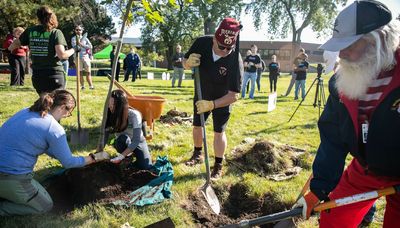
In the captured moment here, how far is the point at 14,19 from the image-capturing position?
14.7 meters

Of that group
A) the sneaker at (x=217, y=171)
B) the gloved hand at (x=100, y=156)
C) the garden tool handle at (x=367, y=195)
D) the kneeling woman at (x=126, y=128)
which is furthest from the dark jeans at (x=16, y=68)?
the garden tool handle at (x=367, y=195)

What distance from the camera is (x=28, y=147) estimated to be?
291 centimetres

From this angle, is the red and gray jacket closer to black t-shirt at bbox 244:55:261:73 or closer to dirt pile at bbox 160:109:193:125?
dirt pile at bbox 160:109:193:125

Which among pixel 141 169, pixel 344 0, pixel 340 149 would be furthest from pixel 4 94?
pixel 344 0

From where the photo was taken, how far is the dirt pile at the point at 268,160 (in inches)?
176

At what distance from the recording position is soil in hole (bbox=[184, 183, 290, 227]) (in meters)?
3.44

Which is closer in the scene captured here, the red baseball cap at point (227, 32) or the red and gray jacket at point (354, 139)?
the red and gray jacket at point (354, 139)

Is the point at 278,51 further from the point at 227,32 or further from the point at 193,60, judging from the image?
the point at 227,32

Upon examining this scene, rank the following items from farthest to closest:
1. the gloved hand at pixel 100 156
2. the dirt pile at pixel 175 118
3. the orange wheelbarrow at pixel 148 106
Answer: the dirt pile at pixel 175 118 → the orange wheelbarrow at pixel 148 106 → the gloved hand at pixel 100 156

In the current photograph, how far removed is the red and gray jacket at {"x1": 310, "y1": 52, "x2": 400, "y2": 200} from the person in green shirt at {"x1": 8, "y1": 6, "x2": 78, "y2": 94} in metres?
3.55

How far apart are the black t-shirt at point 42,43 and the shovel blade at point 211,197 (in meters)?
2.68

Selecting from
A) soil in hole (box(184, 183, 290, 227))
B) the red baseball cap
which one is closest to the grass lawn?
soil in hole (box(184, 183, 290, 227))

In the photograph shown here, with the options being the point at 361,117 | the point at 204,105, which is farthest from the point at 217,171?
the point at 361,117

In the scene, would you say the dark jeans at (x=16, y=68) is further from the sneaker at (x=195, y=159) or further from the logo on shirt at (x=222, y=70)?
the logo on shirt at (x=222, y=70)
